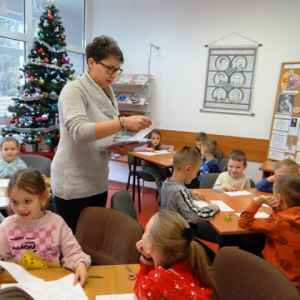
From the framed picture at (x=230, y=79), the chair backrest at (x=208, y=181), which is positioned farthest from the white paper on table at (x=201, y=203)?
the framed picture at (x=230, y=79)

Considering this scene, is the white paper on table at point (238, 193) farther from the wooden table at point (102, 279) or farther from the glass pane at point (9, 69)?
the glass pane at point (9, 69)

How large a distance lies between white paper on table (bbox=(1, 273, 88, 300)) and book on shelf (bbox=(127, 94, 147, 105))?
422 centimetres

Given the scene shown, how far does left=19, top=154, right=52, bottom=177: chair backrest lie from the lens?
309cm

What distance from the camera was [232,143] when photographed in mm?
4719

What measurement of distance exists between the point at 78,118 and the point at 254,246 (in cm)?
161

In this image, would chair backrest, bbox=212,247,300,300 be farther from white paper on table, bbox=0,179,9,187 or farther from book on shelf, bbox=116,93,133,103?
book on shelf, bbox=116,93,133,103

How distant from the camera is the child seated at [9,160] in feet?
9.49

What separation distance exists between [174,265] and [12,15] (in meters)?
4.98

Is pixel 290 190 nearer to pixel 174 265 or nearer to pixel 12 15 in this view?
pixel 174 265

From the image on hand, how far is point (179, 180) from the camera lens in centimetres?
220

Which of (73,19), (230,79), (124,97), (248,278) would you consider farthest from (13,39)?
(248,278)

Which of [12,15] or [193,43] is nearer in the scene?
[12,15]

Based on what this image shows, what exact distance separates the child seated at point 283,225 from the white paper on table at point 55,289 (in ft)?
3.82

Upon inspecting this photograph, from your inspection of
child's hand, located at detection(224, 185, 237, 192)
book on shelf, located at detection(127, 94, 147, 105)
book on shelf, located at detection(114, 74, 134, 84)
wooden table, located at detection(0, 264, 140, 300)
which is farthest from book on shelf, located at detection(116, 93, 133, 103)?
wooden table, located at detection(0, 264, 140, 300)
